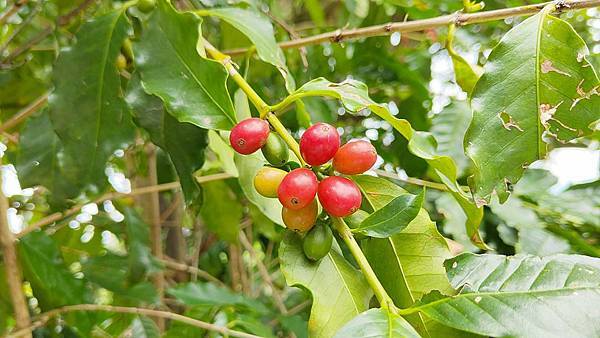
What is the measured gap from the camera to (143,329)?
3.16ft

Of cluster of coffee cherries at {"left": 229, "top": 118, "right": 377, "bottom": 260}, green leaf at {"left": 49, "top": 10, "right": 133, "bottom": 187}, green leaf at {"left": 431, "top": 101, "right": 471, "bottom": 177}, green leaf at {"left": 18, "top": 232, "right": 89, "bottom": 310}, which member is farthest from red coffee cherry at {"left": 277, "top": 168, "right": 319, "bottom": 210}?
green leaf at {"left": 18, "top": 232, "right": 89, "bottom": 310}

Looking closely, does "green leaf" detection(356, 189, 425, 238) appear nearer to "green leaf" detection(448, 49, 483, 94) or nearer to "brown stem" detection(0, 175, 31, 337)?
"green leaf" detection(448, 49, 483, 94)

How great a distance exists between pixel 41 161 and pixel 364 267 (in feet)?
1.83

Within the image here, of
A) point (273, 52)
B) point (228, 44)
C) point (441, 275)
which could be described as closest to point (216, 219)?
point (228, 44)

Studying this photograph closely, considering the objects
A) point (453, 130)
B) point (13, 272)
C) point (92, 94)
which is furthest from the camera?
point (453, 130)

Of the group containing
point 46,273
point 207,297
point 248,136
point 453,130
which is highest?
point 248,136

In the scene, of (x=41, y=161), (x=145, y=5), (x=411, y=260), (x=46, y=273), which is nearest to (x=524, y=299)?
(x=411, y=260)

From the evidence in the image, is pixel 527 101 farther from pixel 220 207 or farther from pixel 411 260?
pixel 220 207

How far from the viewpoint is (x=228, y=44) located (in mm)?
1084

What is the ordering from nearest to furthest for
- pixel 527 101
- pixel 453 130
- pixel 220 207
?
pixel 527 101, pixel 453 130, pixel 220 207

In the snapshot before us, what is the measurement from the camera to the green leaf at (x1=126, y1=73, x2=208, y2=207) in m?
0.72

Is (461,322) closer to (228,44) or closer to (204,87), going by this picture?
(204,87)

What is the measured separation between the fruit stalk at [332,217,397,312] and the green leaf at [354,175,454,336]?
0.14ft

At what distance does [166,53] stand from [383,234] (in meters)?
0.30
